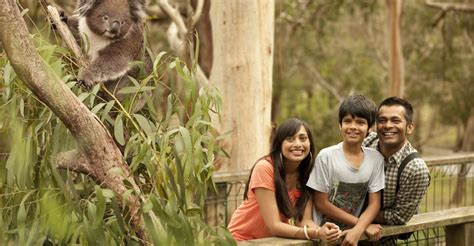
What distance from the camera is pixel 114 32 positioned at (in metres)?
3.69

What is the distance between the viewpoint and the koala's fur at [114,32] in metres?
3.66

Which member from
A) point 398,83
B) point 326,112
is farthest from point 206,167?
point 326,112

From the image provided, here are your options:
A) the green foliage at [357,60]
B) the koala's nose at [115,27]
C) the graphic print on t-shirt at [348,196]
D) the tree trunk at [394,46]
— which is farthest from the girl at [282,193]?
the green foliage at [357,60]

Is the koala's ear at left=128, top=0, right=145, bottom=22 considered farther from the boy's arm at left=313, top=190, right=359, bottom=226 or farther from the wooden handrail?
the wooden handrail

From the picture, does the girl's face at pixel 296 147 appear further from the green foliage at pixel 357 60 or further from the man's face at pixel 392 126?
the green foliage at pixel 357 60

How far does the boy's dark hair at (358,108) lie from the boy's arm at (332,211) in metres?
0.33

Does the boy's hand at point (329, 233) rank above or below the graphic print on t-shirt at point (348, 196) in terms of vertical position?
below

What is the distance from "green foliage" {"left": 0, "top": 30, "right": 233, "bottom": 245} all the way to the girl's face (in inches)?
14.7

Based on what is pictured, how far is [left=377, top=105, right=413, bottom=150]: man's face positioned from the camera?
3428mm

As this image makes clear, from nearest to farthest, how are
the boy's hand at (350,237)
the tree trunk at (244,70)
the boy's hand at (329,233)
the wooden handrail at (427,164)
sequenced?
the boy's hand at (329,233) < the boy's hand at (350,237) < the wooden handrail at (427,164) < the tree trunk at (244,70)

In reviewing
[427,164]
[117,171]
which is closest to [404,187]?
[117,171]

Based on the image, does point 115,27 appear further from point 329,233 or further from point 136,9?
point 329,233

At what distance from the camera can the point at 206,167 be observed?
293 centimetres

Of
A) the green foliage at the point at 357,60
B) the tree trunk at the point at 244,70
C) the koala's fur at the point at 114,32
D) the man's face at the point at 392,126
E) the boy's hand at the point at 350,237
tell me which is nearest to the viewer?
the boy's hand at the point at 350,237
